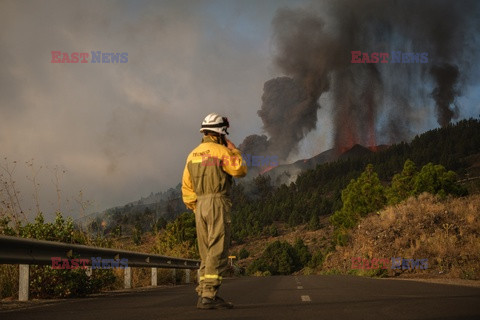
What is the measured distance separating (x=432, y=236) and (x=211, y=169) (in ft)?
55.8

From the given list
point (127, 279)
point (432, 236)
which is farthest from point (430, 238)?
point (127, 279)

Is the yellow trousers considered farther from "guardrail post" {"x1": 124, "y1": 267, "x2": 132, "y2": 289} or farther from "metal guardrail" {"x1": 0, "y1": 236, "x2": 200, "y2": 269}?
"guardrail post" {"x1": 124, "y1": 267, "x2": 132, "y2": 289}

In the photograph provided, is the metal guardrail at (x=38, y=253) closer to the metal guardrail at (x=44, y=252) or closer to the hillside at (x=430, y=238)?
the metal guardrail at (x=44, y=252)

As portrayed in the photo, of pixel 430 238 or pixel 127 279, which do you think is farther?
pixel 430 238

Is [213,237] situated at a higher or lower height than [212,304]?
higher

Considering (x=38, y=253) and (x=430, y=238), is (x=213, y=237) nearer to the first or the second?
(x=38, y=253)

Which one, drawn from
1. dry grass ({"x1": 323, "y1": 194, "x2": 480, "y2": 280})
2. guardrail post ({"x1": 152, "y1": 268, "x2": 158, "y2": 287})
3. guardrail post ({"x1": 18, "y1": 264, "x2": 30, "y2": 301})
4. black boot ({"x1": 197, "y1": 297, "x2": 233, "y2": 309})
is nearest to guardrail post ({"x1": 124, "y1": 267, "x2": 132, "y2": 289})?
guardrail post ({"x1": 152, "y1": 268, "x2": 158, "y2": 287})

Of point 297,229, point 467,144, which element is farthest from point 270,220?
point 467,144

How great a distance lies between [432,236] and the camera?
21672 mm

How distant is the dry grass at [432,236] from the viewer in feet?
61.6

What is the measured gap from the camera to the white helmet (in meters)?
7.05

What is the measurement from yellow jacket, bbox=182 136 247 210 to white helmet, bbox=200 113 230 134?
13 centimetres

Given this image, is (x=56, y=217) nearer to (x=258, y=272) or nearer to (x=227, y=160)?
(x=227, y=160)

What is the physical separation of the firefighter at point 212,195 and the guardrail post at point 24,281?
3.19 m
